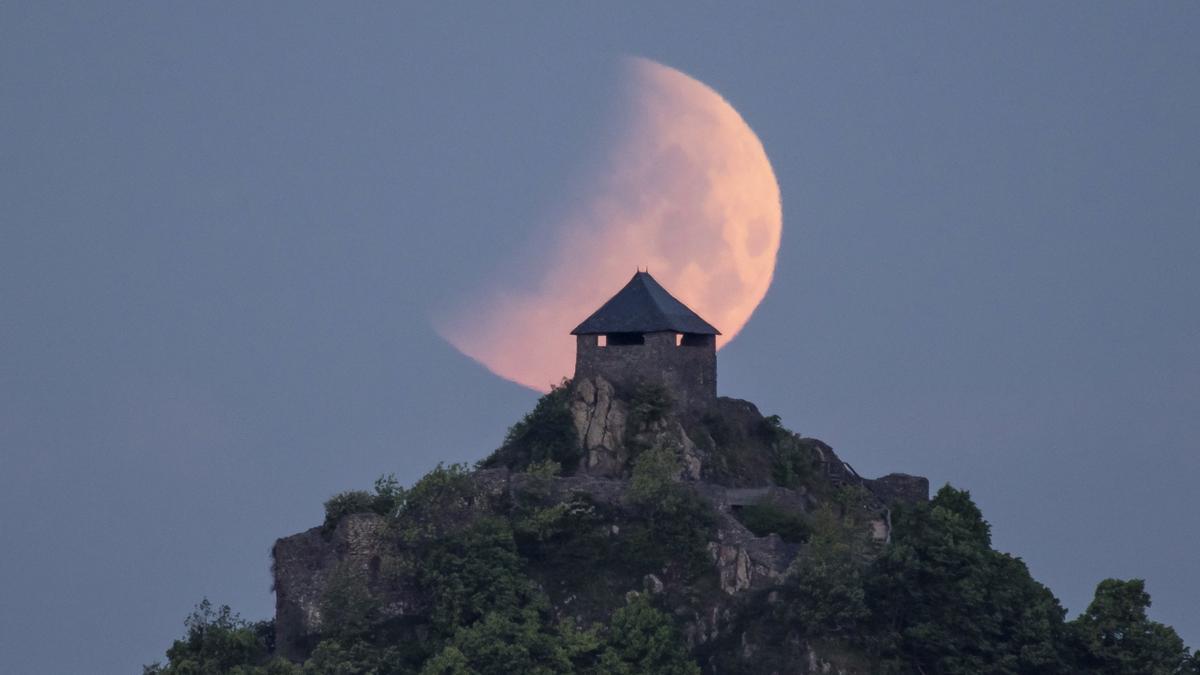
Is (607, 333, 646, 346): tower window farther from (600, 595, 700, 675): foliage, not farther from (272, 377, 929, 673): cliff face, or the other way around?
(600, 595, 700, 675): foliage

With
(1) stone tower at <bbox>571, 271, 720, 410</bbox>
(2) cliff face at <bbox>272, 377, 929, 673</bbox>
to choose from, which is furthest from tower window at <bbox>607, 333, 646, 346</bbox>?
(2) cliff face at <bbox>272, 377, 929, 673</bbox>

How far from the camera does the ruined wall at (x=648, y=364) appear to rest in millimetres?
87500

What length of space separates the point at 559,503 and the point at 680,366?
26.5ft

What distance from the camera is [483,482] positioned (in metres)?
82.6

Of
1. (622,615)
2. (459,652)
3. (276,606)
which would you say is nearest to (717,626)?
(622,615)

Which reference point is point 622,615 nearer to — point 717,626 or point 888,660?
point 717,626

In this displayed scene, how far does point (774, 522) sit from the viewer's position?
83.6 metres

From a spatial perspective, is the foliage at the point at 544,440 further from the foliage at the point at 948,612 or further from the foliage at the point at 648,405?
the foliage at the point at 948,612

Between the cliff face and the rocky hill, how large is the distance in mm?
60

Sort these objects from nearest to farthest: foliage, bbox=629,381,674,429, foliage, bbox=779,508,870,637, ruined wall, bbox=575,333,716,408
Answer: foliage, bbox=779,508,870,637, foliage, bbox=629,381,674,429, ruined wall, bbox=575,333,716,408

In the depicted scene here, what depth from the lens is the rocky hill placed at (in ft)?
258

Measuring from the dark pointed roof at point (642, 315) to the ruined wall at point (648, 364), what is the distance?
0.34 metres

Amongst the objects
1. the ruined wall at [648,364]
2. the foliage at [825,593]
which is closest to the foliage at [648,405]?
the ruined wall at [648,364]

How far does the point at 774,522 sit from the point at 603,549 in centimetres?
568
